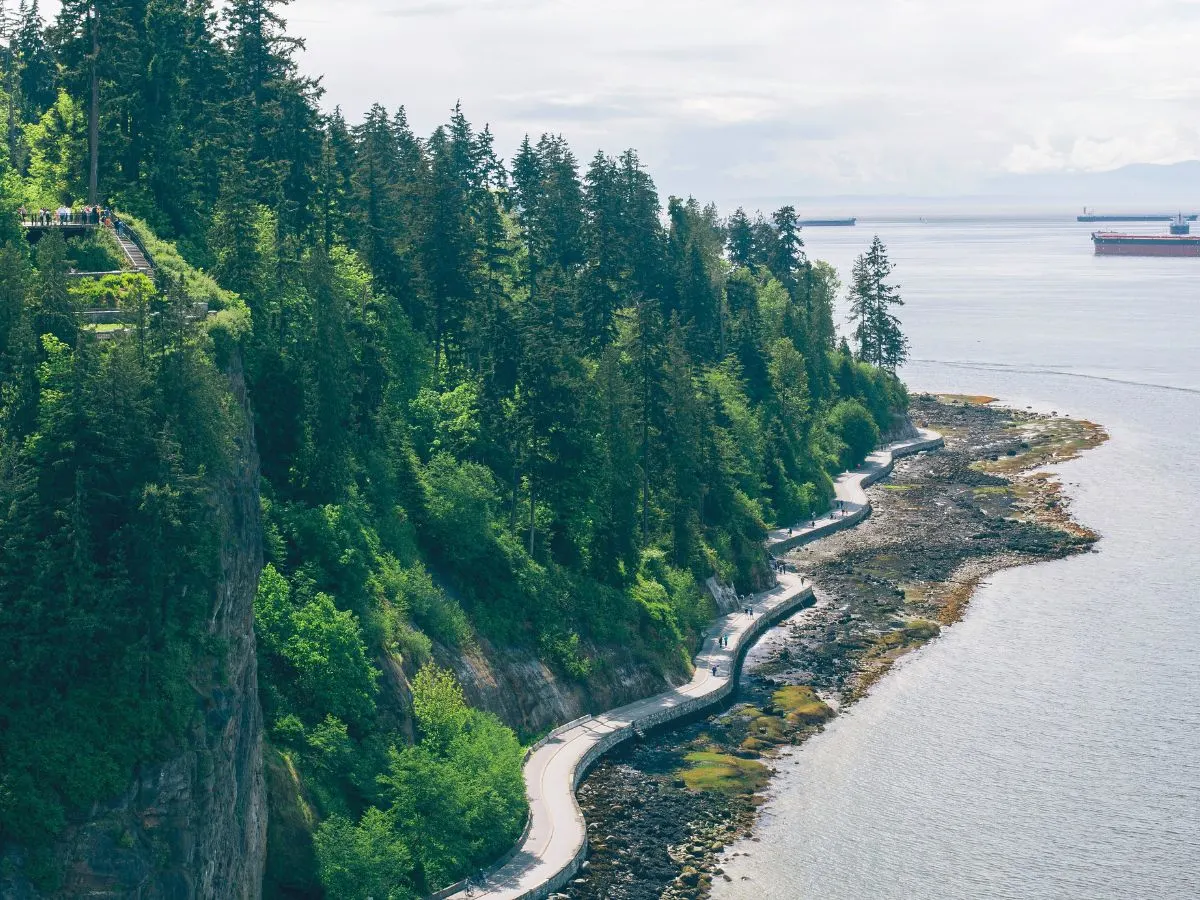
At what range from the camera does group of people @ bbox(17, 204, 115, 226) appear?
58.9m

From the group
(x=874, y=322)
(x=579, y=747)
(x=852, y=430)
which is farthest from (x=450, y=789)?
(x=874, y=322)

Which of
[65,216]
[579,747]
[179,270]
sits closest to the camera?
[65,216]

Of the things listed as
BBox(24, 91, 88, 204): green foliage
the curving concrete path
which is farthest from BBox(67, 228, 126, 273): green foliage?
the curving concrete path

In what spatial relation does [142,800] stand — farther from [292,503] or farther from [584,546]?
[584,546]

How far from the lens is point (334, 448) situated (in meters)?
63.6

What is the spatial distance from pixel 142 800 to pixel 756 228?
4986 inches

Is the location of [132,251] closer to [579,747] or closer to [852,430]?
[579,747]

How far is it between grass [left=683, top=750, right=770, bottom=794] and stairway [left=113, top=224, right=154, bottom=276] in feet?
115

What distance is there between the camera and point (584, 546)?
79250 millimetres

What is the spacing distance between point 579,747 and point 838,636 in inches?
1057

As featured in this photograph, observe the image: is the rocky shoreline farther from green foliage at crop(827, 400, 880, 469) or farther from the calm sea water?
green foliage at crop(827, 400, 880, 469)

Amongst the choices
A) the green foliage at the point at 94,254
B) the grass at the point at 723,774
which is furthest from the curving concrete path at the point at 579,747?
the green foliage at the point at 94,254

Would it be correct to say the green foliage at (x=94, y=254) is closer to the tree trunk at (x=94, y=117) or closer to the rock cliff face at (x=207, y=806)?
the tree trunk at (x=94, y=117)

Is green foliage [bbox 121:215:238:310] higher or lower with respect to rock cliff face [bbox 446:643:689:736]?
higher
